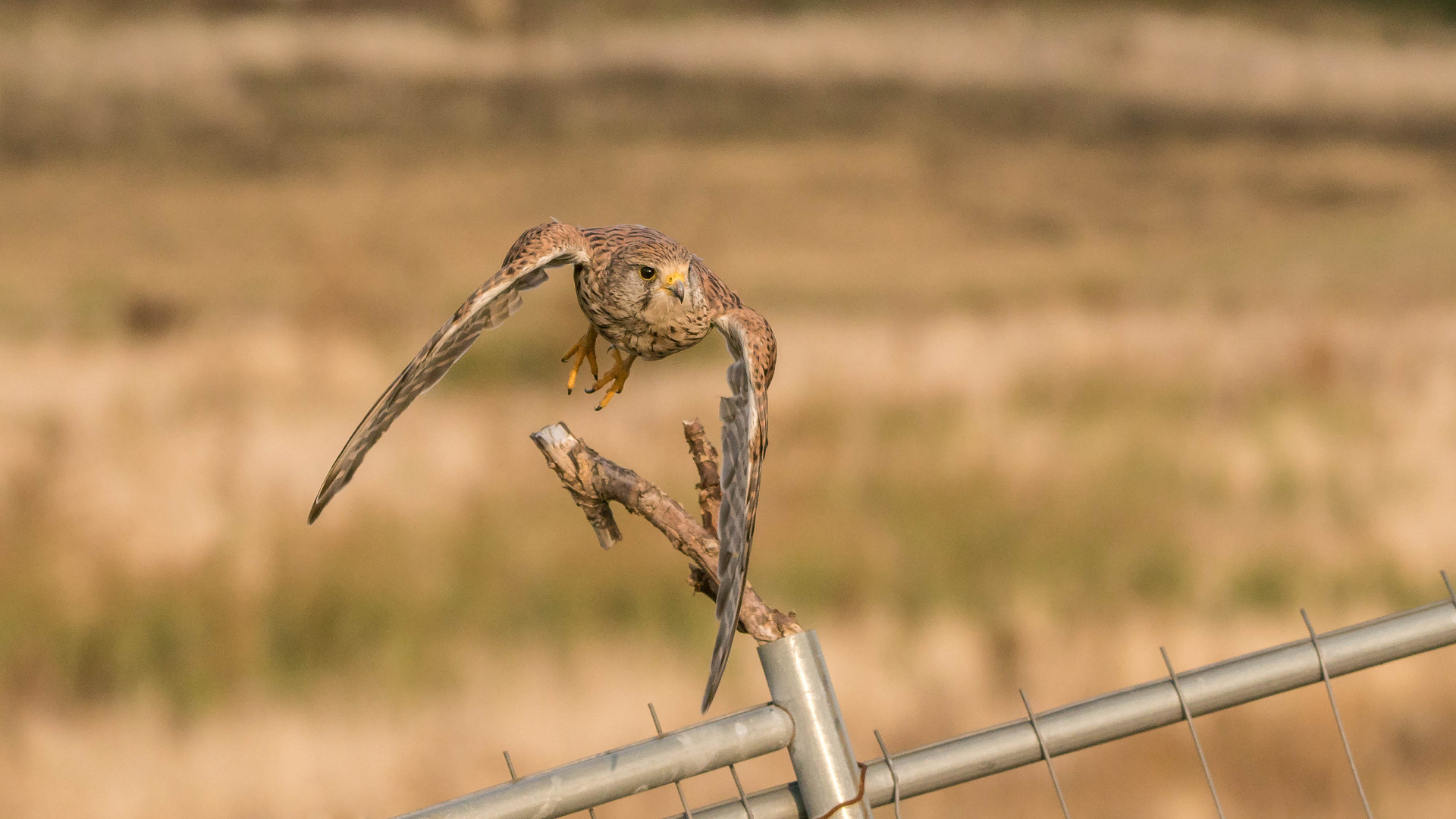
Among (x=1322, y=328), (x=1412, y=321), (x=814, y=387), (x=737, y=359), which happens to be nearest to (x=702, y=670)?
(x=814, y=387)

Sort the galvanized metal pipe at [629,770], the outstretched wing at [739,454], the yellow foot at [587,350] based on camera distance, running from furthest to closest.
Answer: the yellow foot at [587,350]
the galvanized metal pipe at [629,770]
the outstretched wing at [739,454]

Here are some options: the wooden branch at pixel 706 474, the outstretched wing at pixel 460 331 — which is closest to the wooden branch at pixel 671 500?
the wooden branch at pixel 706 474

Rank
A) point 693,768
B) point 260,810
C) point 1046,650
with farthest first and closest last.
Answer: point 1046,650
point 260,810
point 693,768

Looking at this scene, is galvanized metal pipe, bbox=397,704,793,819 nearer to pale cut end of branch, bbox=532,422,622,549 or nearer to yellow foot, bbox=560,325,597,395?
pale cut end of branch, bbox=532,422,622,549

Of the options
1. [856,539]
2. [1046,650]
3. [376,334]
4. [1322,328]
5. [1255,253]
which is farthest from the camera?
[1255,253]

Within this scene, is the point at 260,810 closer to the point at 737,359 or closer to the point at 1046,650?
the point at 1046,650

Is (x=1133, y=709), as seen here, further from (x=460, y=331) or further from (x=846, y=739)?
(x=460, y=331)

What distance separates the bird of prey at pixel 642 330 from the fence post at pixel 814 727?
0.39ft

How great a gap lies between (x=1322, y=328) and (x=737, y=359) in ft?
31.2

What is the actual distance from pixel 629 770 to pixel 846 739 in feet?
0.75

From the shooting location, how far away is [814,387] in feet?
26.3

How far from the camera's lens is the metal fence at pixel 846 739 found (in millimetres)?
1074

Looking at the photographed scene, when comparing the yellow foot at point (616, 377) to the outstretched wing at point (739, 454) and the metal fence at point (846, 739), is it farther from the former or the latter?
the metal fence at point (846, 739)

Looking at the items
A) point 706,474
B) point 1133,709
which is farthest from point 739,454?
point 1133,709
